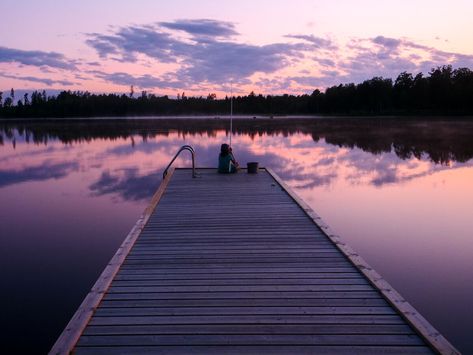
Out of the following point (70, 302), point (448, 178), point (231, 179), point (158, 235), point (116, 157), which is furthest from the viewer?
point (116, 157)

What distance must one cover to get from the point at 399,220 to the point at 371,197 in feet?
7.55

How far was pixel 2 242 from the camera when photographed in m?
7.55

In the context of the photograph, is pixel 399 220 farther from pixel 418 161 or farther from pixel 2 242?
pixel 418 161

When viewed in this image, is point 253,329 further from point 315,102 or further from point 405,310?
point 315,102

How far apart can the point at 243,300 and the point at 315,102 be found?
116 metres

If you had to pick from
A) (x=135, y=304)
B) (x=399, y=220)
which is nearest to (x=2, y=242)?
(x=135, y=304)

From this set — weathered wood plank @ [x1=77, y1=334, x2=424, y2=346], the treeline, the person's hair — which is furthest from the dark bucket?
the treeline

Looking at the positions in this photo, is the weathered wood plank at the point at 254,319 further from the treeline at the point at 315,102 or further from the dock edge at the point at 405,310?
the treeline at the point at 315,102

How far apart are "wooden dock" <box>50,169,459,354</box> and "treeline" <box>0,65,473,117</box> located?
77.6 m

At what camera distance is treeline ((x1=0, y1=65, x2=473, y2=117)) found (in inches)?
3083

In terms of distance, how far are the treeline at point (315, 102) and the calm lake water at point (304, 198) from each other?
64620 mm

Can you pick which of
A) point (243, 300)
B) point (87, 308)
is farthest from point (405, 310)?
point (87, 308)

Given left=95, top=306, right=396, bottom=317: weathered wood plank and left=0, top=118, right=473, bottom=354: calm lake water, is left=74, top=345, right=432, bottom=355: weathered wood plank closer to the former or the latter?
left=95, top=306, right=396, bottom=317: weathered wood plank

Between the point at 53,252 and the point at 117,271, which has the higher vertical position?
the point at 117,271
